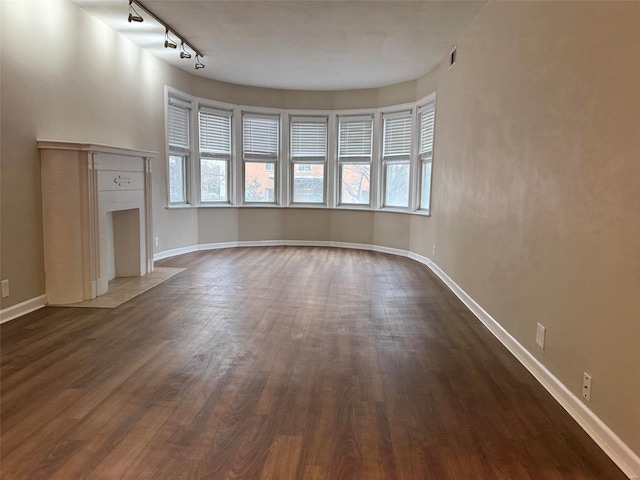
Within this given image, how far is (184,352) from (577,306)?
2426 millimetres

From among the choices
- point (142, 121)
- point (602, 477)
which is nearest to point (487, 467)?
point (602, 477)

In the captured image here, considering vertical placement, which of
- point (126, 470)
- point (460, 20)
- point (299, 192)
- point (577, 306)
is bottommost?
point (126, 470)

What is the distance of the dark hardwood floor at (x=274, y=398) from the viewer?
1.86m

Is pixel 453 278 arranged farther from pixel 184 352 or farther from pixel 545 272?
pixel 184 352

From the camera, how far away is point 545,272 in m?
2.62

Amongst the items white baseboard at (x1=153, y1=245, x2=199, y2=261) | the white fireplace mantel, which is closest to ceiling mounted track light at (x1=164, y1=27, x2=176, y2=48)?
the white fireplace mantel

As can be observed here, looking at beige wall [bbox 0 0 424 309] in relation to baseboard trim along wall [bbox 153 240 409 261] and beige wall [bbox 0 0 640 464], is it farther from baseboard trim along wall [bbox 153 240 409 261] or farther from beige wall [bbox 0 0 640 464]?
baseboard trim along wall [bbox 153 240 409 261]

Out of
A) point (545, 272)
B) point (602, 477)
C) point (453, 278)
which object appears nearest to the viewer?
point (602, 477)

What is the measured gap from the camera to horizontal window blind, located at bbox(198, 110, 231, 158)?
745cm

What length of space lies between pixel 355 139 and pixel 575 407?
6445 mm

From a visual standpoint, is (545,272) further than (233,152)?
No

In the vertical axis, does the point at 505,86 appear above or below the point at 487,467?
above

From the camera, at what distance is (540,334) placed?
2672 mm

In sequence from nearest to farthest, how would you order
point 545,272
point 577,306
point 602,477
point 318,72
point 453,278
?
point 602,477 → point 577,306 → point 545,272 → point 453,278 → point 318,72
